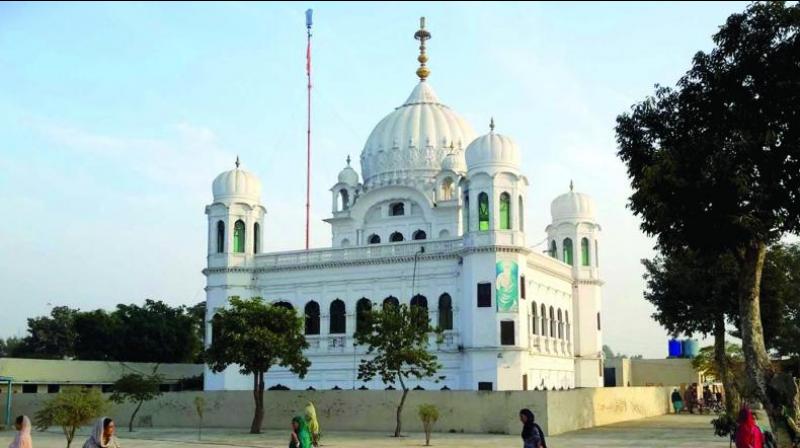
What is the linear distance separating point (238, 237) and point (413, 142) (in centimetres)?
1085

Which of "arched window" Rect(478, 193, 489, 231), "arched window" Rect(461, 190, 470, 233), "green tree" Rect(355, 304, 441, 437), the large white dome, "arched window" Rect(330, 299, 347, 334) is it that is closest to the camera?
"green tree" Rect(355, 304, 441, 437)

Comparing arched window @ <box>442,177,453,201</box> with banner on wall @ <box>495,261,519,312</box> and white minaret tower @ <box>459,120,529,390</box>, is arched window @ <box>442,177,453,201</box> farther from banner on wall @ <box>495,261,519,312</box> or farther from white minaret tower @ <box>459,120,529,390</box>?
banner on wall @ <box>495,261,519,312</box>

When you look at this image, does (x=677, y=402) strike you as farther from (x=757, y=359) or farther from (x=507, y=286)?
(x=757, y=359)

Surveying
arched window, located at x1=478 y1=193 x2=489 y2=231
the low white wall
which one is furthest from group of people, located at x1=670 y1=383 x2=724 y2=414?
arched window, located at x1=478 y1=193 x2=489 y2=231

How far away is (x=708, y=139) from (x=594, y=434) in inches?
487

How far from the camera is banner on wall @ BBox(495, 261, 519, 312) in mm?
40781

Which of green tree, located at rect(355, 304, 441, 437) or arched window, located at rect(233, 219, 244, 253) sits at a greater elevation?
arched window, located at rect(233, 219, 244, 253)

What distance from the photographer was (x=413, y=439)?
97.0 ft

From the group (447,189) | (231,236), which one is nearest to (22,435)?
(231,236)

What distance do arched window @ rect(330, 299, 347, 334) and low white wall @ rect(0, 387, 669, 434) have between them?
9806 mm

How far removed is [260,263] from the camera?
157 ft

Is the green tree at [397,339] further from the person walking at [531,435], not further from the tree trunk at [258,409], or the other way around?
the person walking at [531,435]

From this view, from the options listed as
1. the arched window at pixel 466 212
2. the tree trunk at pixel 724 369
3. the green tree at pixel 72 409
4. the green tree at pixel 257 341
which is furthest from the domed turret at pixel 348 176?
the green tree at pixel 72 409

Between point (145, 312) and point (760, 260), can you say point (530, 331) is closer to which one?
point (760, 260)
